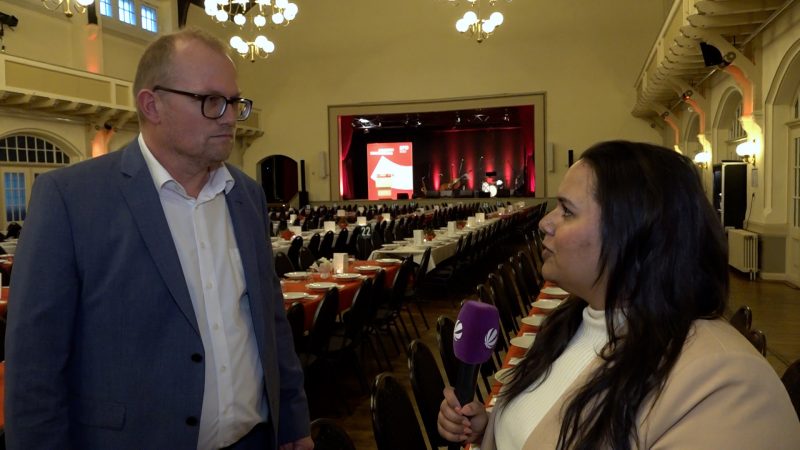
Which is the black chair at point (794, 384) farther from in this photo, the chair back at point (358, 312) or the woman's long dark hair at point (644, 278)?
the chair back at point (358, 312)

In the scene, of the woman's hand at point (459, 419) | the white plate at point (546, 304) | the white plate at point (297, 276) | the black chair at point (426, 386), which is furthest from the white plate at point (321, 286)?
the woman's hand at point (459, 419)

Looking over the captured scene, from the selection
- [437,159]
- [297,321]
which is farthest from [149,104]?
[437,159]

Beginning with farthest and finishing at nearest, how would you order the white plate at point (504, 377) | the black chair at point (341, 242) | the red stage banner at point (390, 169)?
1. the red stage banner at point (390, 169)
2. the black chair at point (341, 242)
3. the white plate at point (504, 377)

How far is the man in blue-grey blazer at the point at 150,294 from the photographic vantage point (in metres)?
1.37

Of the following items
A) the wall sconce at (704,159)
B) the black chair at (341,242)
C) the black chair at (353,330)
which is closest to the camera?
the black chair at (353,330)

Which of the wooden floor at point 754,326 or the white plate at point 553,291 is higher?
the white plate at point 553,291

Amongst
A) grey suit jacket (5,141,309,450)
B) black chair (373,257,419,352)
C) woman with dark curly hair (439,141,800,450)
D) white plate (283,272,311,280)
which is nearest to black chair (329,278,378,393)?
black chair (373,257,419,352)

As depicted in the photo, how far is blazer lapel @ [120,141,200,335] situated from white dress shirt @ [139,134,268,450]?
45mm

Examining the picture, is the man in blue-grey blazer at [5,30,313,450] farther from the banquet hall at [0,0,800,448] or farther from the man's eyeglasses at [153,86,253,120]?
the banquet hall at [0,0,800,448]

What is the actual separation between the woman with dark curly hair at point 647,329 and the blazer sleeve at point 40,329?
40.3 inches

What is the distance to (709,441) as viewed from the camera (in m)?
0.91

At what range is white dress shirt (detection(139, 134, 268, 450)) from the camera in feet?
5.14

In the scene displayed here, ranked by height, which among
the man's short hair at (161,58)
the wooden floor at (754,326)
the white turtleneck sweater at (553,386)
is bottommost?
the wooden floor at (754,326)

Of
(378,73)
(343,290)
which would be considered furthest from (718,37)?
(378,73)
